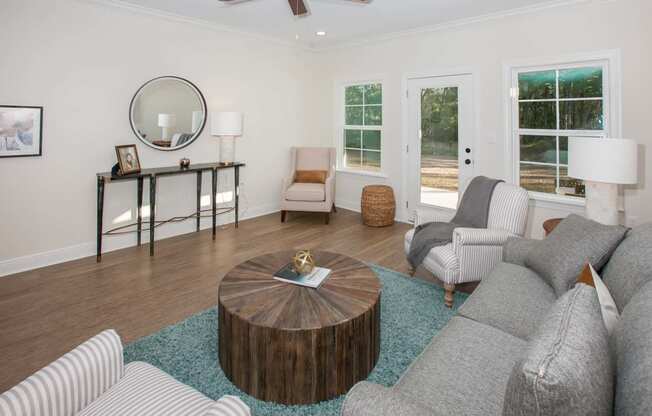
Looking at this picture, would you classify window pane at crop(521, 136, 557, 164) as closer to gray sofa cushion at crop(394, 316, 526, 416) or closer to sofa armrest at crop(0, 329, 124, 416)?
gray sofa cushion at crop(394, 316, 526, 416)

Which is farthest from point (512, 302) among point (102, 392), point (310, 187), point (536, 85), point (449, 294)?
point (310, 187)

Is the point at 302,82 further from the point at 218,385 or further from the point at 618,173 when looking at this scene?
the point at 218,385

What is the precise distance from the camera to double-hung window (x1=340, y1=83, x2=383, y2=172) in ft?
19.0

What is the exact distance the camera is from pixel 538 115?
427 cm

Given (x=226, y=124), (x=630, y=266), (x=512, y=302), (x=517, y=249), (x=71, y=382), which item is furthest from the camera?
(x=226, y=124)

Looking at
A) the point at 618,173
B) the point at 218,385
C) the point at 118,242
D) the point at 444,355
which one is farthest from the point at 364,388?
the point at 118,242

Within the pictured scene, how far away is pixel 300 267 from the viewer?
2277mm

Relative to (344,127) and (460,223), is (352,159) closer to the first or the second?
(344,127)

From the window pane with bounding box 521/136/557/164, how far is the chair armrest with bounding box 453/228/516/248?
1847mm

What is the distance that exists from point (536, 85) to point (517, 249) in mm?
2536

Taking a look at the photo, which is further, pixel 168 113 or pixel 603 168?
pixel 168 113

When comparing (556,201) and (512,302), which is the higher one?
(556,201)

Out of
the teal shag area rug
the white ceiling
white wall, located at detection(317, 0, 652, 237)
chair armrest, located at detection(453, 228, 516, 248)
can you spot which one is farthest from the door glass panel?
the teal shag area rug

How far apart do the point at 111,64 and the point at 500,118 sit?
14.3ft
